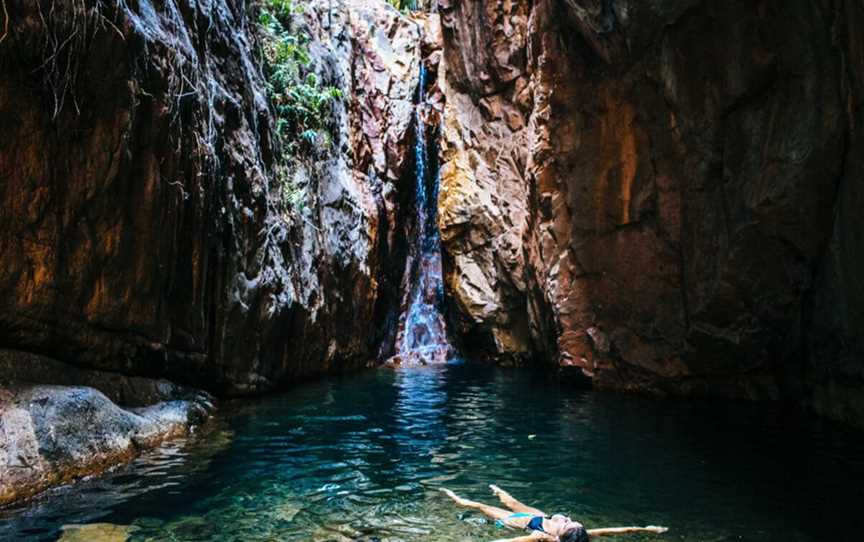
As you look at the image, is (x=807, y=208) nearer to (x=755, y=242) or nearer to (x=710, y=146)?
(x=755, y=242)

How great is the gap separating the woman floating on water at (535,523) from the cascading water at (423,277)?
12.8 m

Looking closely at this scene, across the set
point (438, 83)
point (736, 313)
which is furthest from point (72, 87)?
point (438, 83)

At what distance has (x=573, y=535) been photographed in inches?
162

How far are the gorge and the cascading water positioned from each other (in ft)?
7.62

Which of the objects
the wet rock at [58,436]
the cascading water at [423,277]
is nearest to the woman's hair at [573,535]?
the wet rock at [58,436]

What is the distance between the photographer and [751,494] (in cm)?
559

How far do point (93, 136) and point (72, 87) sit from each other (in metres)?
0.57

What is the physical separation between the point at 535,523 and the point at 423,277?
1513 cm

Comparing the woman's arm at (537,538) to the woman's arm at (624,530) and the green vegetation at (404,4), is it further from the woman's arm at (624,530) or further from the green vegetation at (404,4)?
the green vegetation at (404,4)

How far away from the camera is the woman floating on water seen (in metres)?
4.12

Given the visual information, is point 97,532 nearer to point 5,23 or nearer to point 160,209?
point 160,209

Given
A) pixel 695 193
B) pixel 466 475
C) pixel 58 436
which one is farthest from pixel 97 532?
pixel 695 193

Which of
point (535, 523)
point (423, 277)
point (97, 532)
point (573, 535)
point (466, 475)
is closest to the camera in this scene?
point (573, 535)

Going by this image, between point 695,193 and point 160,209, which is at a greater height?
point 695,193
